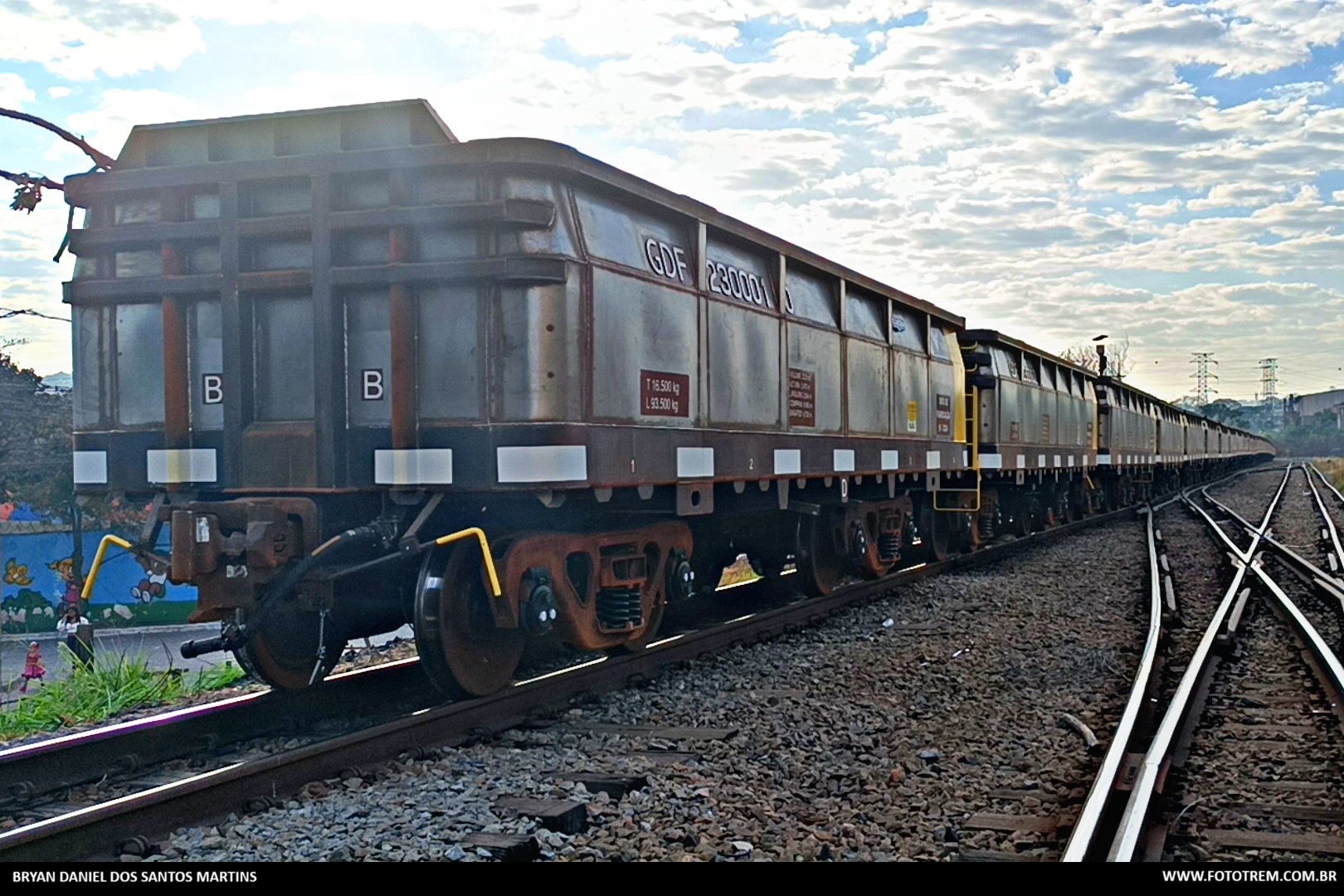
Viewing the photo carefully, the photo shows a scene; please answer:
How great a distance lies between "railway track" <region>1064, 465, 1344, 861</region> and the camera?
474 centimetres

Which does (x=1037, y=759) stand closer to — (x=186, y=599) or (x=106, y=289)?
(x=106, y=289)

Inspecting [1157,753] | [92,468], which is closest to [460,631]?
[92,468]

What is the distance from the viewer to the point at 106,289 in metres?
7.03

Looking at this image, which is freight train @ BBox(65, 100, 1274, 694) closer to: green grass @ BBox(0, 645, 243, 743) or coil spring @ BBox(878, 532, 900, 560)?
green grass @ BBox(0, 645, 243, 743)

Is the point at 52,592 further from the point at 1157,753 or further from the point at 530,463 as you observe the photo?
the point at 1157,753

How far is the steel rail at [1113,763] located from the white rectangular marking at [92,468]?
5736 millimetres

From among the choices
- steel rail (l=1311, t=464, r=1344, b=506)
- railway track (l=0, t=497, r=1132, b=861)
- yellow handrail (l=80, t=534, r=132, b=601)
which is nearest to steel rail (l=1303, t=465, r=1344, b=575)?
steel rail (l=1311, t=464, r=1344, b=506)

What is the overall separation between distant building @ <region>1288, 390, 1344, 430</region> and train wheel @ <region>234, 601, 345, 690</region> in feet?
546

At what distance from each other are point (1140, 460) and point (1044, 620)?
24362 mm

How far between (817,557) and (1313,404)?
197161mm

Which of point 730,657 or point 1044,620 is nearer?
point 730,657

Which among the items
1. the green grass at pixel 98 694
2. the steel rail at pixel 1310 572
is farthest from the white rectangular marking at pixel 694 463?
the steel rail at pixel 1310 572

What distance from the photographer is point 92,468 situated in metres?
7.27
